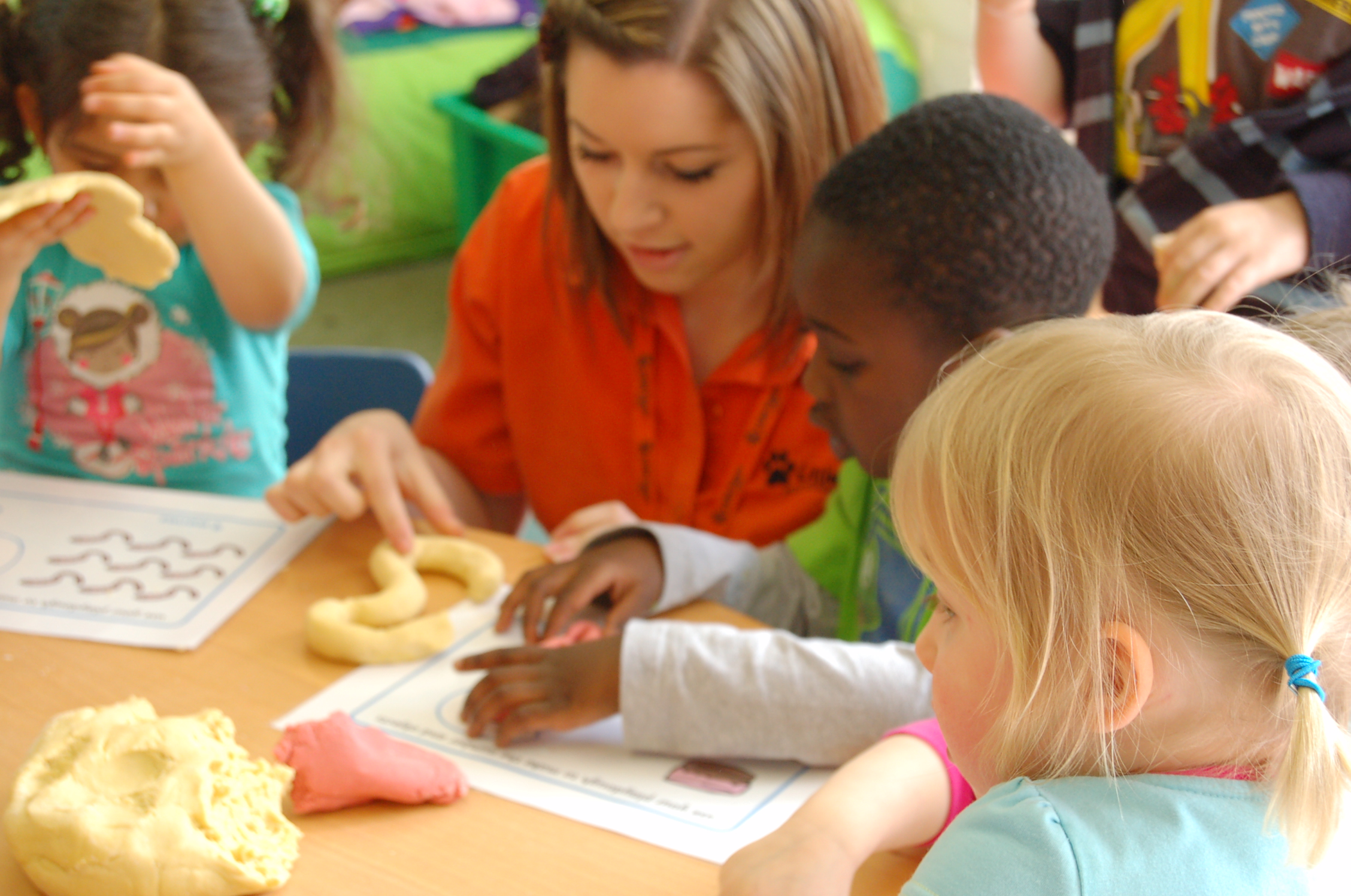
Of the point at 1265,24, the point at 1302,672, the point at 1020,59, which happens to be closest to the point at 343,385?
the point at 1020,59

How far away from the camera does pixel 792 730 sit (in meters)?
0.71

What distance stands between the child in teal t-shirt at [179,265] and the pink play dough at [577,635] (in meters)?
0.58

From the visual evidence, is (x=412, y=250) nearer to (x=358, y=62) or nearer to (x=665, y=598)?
(x=358, y=62)

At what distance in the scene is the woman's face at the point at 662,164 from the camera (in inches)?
37.9

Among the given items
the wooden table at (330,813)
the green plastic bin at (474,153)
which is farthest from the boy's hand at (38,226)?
the green plastic bin at (474,153)

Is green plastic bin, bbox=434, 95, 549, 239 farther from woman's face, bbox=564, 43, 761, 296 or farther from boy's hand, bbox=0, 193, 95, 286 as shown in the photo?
boy's hand, bbox=0, 193, 95, 286

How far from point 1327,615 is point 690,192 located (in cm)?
71

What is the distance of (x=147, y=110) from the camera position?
1.03 meters

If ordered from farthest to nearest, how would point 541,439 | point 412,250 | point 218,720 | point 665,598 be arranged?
1. point 412,250
2. point 541,439
3. point 665,598
4. point 218,720

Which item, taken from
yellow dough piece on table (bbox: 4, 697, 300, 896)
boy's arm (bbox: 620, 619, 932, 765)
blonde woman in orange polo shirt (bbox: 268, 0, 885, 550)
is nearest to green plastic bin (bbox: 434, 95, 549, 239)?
blonde woman in orange polo shirt (bbox: 268, 0, 885, 550)

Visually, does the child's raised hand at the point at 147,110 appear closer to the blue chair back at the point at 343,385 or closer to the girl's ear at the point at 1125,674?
the blue chair back at the point at 343,385

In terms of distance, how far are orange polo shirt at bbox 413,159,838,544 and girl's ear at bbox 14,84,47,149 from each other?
44cm

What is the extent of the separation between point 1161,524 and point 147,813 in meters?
0.50

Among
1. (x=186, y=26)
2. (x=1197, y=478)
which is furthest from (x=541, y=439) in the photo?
(x=1197, y=478)
